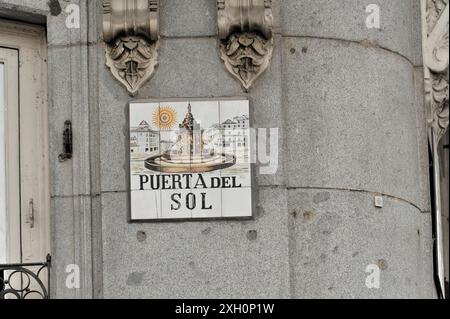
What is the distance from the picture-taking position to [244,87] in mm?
17688

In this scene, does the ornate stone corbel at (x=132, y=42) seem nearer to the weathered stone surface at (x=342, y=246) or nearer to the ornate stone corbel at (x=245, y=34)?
the ornate stone corbel at (x=245, y=34)

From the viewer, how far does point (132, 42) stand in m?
17.8

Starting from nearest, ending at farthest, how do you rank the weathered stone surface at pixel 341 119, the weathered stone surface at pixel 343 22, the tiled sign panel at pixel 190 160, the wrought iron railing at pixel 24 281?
the tiled sign panel at pixel 190 160 → the wrought iron railing at pixel 24 281 → the weathered stone surface at pixel 341 119 → the weathered stone surface at pixel 343 22

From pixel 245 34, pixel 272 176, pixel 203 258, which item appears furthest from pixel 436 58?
pixel 203 258

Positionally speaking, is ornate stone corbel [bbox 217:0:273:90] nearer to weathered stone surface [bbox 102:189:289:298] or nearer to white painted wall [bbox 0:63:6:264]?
weathered stone surface [bbox 102:189:289:298]

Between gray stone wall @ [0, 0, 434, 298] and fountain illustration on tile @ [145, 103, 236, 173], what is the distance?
333 millimetres

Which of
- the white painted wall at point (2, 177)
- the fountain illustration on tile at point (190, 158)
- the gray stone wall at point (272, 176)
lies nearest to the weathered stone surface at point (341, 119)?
the gray stone wall at point (272, 176)

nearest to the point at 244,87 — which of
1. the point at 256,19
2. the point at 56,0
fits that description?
the point at 256,19

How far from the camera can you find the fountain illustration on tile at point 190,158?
17516mm

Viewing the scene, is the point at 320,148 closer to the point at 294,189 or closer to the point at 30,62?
the point at 294,189

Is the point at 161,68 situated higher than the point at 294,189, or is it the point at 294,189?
the point at 161,68

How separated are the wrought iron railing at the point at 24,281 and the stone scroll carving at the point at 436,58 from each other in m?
4.08

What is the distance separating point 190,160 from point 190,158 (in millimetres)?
18
